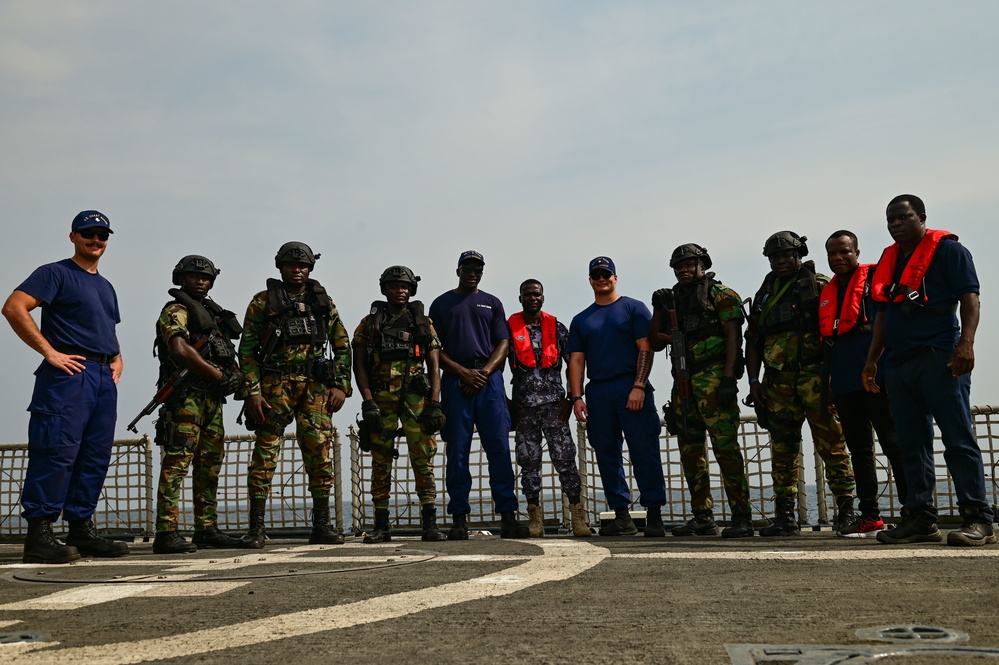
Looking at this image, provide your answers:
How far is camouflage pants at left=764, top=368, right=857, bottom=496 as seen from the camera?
20.4ft

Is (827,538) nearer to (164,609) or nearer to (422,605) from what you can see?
(422,605)

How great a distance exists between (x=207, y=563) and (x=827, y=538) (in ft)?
12.2

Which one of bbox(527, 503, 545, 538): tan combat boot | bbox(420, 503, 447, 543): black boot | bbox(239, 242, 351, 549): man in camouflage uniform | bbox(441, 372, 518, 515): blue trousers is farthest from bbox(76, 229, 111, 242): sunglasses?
bbox(527, 503, 545, 538): tan combat boot

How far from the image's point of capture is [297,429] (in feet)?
21.9

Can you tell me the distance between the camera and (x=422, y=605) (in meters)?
2.88

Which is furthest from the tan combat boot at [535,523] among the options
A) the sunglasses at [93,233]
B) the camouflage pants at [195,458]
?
the sunglasses at [93,233]

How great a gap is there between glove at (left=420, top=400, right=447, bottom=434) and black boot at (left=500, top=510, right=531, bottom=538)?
0.89 m

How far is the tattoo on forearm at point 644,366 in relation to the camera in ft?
23.3

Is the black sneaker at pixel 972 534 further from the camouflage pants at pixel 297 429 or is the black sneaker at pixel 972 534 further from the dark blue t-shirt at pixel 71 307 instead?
the dark blue t-shirt at pixel 71 307

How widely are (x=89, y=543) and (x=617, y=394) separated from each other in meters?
3.90

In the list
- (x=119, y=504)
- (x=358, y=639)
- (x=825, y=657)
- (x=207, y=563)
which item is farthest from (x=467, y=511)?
(x=825, y=657)

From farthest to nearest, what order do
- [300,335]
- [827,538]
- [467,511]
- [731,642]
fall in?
[467,511] < [300,335] < [827,538] < [731,642]

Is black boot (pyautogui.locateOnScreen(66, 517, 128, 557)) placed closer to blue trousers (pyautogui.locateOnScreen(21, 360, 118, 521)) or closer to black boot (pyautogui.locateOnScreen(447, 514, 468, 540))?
blue trousers (pyautogui.locateOnScreen(21, 360, 118, 521))

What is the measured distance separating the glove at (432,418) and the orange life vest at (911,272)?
3213 millimetres
